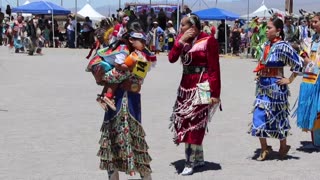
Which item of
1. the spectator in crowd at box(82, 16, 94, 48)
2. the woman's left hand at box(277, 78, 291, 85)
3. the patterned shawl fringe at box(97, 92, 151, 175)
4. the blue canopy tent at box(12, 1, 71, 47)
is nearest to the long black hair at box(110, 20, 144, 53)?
the patterned shawl fringe at box(97, 92, 151, 175)

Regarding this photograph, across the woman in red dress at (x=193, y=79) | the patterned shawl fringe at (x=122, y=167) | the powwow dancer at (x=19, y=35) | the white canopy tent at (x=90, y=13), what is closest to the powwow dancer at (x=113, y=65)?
the patterned shawl fringe at (x=122, y=167)

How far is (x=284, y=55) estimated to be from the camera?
7211 millimetres

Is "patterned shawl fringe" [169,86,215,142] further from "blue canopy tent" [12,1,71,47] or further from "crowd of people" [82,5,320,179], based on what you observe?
"blue canopy tent" [12,1,71,47]

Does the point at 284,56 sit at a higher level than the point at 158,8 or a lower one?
lower

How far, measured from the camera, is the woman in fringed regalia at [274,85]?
23.7 ft

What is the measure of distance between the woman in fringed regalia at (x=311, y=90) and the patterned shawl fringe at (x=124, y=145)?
2952mm

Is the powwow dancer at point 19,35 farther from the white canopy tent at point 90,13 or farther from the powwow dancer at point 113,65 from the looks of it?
the powwow dancer at point 113,65

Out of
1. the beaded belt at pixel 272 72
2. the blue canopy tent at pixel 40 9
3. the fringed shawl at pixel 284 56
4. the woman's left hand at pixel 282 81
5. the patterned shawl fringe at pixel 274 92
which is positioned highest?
the blue canopy tent at pixel 40 9

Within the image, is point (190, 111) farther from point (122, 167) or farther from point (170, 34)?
point (170, 34)

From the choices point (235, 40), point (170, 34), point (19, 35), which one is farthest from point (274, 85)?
point (235, 40)

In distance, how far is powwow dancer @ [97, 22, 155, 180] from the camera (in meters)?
5.54

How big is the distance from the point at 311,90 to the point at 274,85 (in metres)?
0.89

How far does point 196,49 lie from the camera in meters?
6.51

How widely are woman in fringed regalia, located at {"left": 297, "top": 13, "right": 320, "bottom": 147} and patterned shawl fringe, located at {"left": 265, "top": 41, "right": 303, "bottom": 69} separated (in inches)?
26.5
